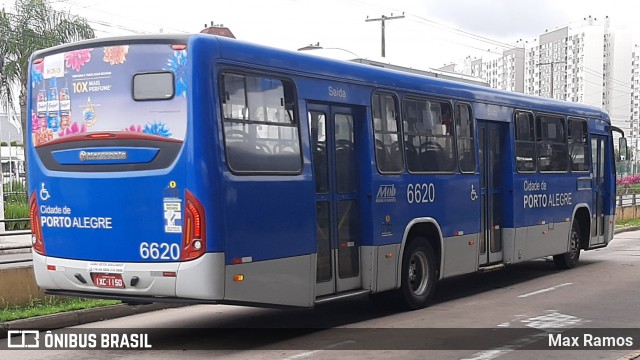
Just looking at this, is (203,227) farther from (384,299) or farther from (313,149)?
(384,299)

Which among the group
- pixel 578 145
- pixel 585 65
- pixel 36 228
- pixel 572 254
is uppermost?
pixel 585 65

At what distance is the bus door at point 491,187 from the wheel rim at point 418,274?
170 cm

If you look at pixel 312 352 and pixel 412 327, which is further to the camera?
pixel 412 327

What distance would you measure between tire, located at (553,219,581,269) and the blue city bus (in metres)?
5.70

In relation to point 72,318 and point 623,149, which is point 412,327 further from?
point 623,149

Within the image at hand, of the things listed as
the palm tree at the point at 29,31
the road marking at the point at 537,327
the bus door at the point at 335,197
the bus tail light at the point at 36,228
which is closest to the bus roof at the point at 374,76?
the bus door at the point at 335,197

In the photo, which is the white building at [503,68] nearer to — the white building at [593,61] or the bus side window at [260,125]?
the white building at [593,61]

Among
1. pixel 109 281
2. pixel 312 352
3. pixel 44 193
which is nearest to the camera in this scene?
pixel 109 281

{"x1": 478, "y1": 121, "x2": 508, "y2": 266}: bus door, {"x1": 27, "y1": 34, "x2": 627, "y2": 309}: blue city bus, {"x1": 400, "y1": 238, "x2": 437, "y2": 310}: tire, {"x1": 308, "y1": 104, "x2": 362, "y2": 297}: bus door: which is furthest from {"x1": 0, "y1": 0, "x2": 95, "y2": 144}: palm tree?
{"x1": 308, "y1": 104, "x2": 362, "y2": 297}: bus door

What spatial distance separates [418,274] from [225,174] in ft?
14.6

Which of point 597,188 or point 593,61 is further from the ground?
point 593,61

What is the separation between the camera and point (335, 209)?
33.1 feet

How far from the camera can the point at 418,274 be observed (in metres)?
11.8

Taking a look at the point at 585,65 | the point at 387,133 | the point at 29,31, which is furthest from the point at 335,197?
the point at 585,65
